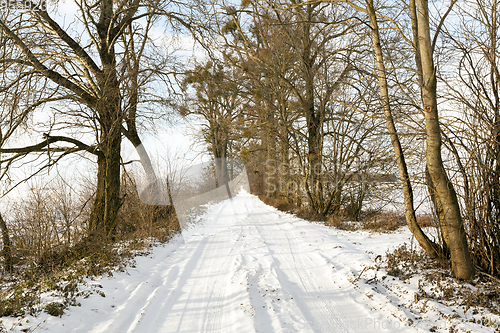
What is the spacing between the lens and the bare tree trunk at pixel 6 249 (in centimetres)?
593

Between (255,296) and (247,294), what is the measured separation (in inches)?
5.3

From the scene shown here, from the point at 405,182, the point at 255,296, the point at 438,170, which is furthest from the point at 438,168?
the point at 255,296

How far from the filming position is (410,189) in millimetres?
5051

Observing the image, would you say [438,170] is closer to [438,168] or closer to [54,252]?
[438,168]

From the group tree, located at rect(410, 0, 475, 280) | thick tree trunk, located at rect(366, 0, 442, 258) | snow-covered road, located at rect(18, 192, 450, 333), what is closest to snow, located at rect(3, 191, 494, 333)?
snow-covered road, located at rect(18, 192, 450, 333)

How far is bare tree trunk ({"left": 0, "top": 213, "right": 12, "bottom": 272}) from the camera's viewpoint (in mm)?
5930

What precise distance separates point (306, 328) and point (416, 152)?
3.56 metres

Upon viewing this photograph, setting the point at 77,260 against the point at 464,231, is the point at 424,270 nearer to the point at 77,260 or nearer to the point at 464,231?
the point at 464,231

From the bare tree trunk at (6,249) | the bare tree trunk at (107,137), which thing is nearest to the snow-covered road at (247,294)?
the bare tree trunk at (107,137)

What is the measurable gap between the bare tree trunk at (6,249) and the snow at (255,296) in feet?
9.24

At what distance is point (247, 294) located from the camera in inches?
168

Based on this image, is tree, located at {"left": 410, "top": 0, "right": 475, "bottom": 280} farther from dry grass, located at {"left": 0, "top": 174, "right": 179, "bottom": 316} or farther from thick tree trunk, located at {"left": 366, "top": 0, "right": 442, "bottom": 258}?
Answer: dry grass, located at {"left": 0, "top": 174, "right": 179, "bottom": 316}

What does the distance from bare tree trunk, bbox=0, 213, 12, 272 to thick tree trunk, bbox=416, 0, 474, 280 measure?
8.46m

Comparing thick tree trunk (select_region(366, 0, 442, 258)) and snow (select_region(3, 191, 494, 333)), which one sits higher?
thick tree trunk (select_region(366, 0, 442, 258))
